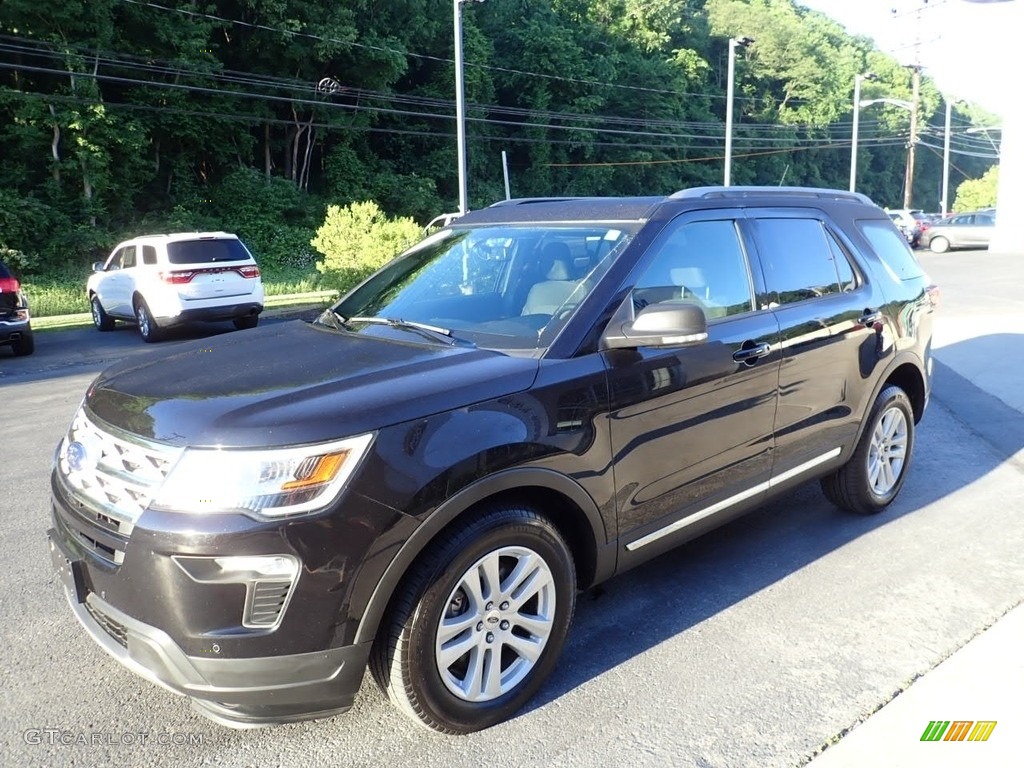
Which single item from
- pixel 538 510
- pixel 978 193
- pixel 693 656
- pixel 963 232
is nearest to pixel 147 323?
pixel 538 510

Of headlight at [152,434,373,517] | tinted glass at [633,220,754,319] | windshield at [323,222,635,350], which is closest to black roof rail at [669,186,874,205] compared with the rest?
tinted glass at [633,220,754,319]

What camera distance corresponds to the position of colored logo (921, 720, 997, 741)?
2762 mm

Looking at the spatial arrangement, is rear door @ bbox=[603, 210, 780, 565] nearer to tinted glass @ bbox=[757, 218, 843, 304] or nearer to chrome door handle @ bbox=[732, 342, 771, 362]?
chrome door handle @ bbox=[732, 342, 771, 362]

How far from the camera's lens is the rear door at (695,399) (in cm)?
320

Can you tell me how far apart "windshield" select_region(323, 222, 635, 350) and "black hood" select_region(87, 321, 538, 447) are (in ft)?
0.90

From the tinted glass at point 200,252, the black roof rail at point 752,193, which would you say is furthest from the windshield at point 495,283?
the tinted glass at point 200,252

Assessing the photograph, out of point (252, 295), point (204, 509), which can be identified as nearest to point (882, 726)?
point (204, 509)

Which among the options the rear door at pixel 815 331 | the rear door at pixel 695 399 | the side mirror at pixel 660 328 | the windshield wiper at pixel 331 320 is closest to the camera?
the side mirror at pixel 660 328

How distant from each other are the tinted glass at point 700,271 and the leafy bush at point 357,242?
47.0ft

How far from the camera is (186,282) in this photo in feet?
45.3

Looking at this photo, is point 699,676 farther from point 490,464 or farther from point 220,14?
point 220,14

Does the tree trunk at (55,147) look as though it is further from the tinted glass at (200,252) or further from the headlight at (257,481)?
the headlight at (257,481)

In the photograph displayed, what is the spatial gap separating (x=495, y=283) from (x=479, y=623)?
1537 millimetres

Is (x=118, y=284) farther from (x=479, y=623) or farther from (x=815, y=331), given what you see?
(x=479, y=623)
